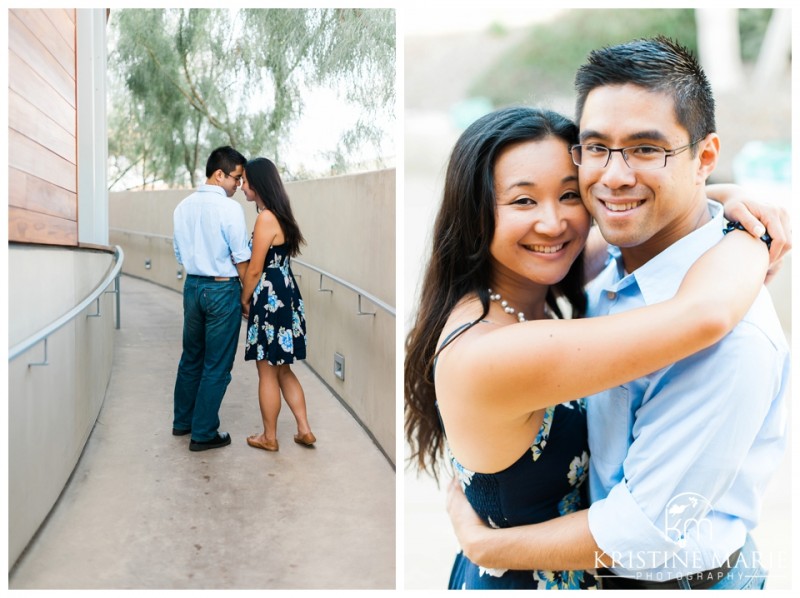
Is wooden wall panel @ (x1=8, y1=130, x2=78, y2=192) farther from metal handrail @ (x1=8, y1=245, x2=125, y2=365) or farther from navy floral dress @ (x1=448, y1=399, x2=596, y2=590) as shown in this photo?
navy floral dress @ (x1=448, y1=399, x2=596, y2=590)

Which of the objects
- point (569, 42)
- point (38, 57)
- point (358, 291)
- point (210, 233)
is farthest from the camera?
point (569, 42)

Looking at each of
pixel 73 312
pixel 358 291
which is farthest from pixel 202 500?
pixel 358 291

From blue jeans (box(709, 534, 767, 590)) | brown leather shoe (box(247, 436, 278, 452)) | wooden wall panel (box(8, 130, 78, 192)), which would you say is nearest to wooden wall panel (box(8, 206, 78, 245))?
wooden wall panel (box(8, 130, 78, 192))

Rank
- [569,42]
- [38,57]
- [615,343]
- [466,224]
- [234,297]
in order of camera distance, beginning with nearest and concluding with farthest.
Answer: [615,343] → [466,224] → [38,57] → [234,297] → [569,42]

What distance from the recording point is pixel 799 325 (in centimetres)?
209

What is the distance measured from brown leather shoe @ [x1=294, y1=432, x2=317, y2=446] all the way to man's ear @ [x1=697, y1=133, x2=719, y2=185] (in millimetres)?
1350

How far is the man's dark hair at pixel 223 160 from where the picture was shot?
6.81 feet

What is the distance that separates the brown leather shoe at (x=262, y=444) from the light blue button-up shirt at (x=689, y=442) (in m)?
1.04

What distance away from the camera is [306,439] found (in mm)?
2174

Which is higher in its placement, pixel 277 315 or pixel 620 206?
pixel 620 206

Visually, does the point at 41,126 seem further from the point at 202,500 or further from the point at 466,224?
the point at 466,224

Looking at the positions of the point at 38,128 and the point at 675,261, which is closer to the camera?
the point at 675,261

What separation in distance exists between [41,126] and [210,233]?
0.56 meters

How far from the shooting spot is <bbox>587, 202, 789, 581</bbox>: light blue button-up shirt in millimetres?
1248
